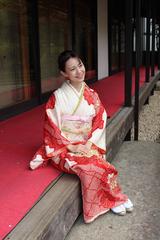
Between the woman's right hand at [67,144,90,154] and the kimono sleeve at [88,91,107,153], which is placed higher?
the kimono sleeve at [88,91,107,153]

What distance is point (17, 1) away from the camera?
4.83 metres

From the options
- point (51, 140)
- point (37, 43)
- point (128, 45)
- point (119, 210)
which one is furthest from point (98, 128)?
point (37, 43)

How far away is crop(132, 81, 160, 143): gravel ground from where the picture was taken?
616 centimetres

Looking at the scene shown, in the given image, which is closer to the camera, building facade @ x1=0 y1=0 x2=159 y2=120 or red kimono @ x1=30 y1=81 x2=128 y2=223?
red kimono @ x1=30 y1=81 x2=128 y2=223

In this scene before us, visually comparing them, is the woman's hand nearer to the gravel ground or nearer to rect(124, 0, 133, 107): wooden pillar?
rect(124, 0, 133, 107): wooden pillar

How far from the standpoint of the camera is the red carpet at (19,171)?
2.08 m

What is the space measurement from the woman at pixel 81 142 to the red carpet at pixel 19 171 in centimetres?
15

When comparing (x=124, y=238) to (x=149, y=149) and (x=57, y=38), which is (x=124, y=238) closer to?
(x=149, y=149)

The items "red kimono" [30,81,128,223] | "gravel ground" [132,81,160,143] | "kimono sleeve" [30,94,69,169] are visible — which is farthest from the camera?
"gravel ground" [132,81,160,143]

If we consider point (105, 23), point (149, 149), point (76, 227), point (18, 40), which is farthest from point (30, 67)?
point (105, 23)

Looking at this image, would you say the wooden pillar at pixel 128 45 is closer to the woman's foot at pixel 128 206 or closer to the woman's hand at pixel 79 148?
the woman's foot at pixel 128 206

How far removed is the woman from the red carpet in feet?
0.50

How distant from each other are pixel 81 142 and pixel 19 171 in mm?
480

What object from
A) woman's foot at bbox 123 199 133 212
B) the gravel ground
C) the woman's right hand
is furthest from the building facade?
woman's foot at bbox 123 199 133 212
